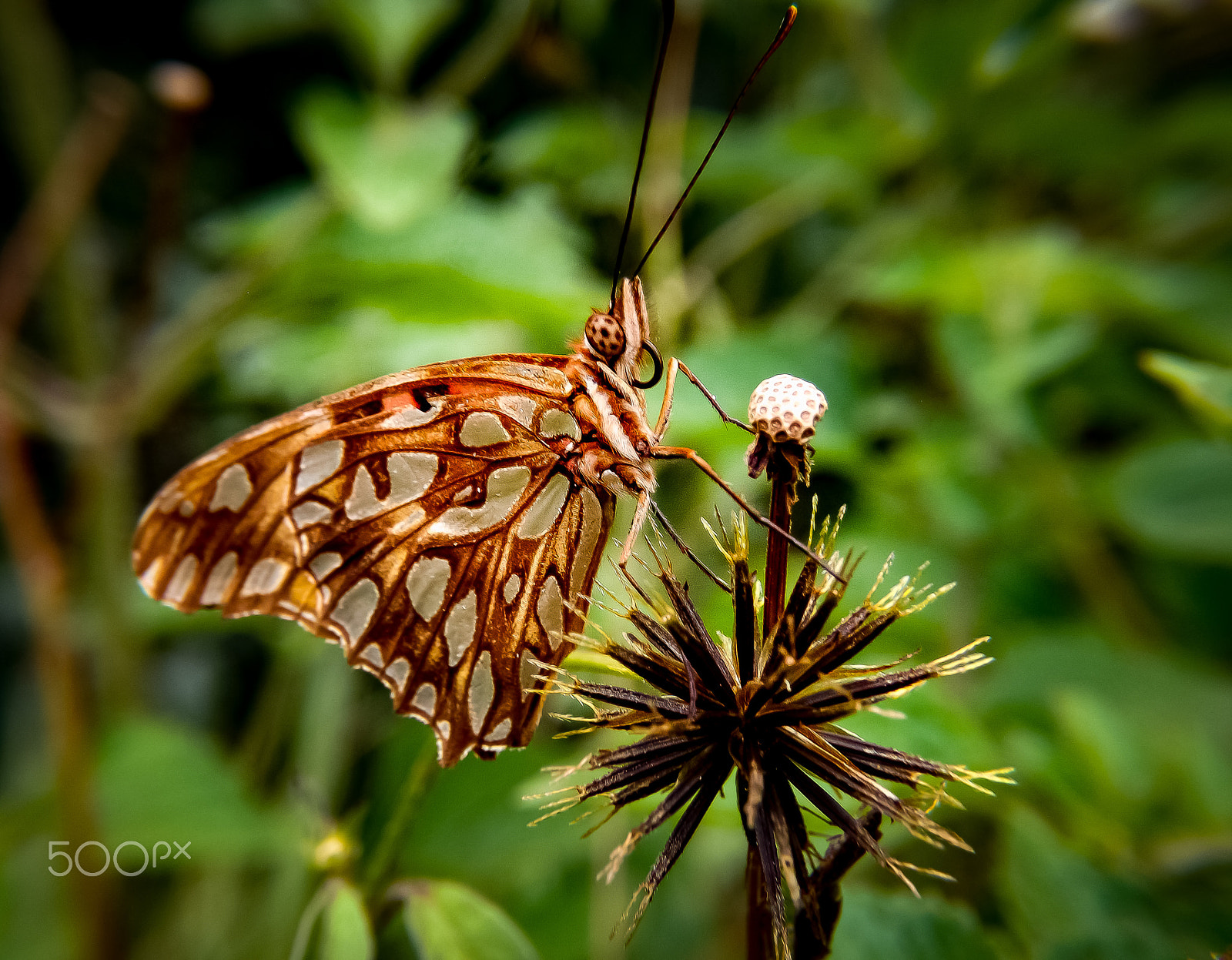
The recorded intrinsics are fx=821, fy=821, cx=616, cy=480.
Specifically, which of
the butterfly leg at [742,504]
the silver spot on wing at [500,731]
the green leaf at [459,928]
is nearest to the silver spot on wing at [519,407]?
the butterfly leg at [742,504]

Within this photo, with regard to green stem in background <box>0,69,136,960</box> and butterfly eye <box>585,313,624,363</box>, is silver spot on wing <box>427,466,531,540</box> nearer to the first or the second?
butterfly eye <box>585,313,624,363</box>

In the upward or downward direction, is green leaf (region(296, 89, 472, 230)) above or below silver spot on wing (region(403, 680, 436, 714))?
above

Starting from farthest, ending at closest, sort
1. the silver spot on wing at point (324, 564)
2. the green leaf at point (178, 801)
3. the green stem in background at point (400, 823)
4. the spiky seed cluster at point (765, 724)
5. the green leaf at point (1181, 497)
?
the green leaf at point (178, 801), the green leaf at point (1181, 497), the silver spot on wing at point (324, 564), the green stem in background at point (400, 823), the spiky seed cluster at point (765, 724)

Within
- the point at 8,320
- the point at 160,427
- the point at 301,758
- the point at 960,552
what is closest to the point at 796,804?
the point at 960,552

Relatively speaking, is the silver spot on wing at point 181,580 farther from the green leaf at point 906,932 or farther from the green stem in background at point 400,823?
the green leaf at point 906,932

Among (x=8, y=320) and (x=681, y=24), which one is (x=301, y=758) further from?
(x=681, y=24)

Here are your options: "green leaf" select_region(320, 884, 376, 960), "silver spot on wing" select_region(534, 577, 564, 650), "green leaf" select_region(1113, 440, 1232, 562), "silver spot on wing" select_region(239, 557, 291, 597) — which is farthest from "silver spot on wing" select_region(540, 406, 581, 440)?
"green leaf" select_region(1113, 440, 1232, 562)

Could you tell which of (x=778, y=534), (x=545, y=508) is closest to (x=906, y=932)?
(x=778, y=534)
